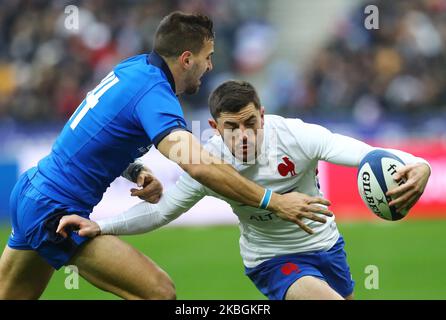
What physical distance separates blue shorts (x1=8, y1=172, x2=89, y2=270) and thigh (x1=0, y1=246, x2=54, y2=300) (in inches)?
10.4

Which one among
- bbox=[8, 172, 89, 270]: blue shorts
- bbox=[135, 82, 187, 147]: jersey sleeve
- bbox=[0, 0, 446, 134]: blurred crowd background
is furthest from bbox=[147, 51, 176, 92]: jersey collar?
bbox=[0, 0, 446, 134]: blurred crowd background

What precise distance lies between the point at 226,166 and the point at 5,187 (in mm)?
10101

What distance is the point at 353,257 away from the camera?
11.1m

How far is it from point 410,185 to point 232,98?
122cm

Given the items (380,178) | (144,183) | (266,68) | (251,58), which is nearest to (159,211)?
(144,183)

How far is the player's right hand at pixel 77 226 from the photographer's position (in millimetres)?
5500

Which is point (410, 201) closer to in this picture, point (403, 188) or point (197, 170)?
point (403, 188)

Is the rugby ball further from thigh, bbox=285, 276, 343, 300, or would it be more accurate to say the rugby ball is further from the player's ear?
the player's ear

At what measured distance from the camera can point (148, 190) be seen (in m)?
6.00

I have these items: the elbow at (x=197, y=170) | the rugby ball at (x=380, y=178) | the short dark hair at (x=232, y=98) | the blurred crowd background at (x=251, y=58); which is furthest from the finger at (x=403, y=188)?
the blurred crowd background at (x=251, y=58)

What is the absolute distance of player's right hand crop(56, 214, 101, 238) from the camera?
18.0 feet

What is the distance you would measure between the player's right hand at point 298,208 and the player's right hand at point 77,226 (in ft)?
3.78

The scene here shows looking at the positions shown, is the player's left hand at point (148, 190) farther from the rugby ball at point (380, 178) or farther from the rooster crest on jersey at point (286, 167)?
the rugby ball at point (380, 178)
